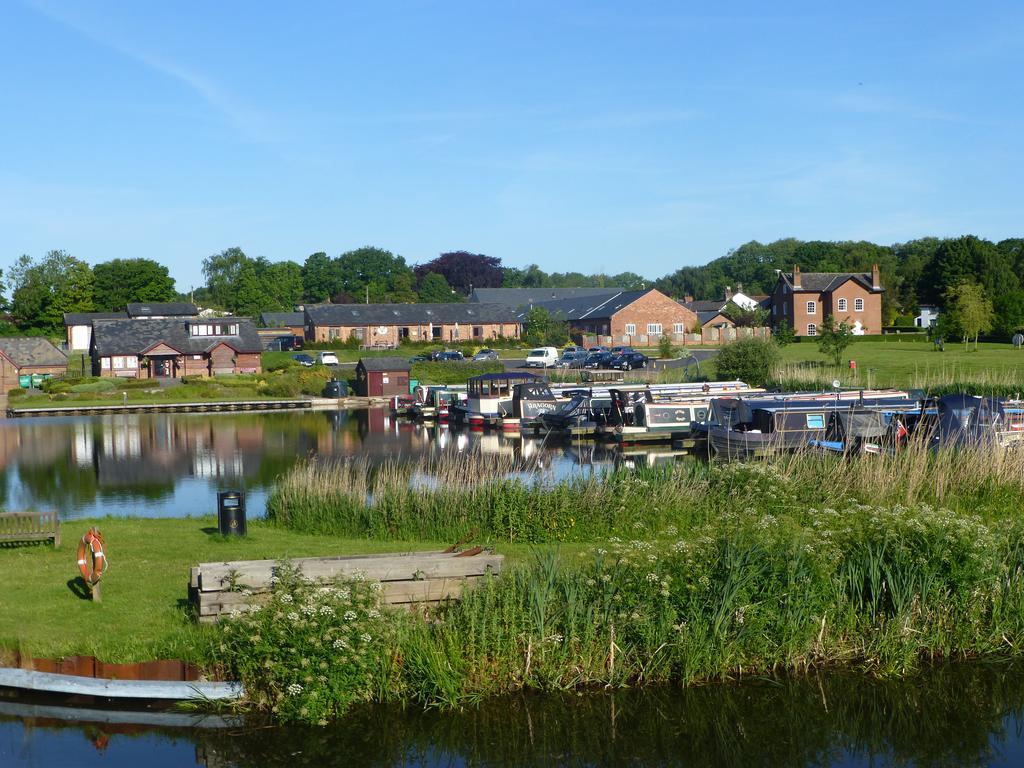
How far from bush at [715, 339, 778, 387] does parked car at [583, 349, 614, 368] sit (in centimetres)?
1666

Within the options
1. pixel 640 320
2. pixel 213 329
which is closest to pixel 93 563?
pixel 213 329

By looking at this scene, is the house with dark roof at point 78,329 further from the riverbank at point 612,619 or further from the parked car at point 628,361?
the riverbank at point 612,619

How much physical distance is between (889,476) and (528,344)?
7677 cm

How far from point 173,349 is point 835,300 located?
5667 centimetres

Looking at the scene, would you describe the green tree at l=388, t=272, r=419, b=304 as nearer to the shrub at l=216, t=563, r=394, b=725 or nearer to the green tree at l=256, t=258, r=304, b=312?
the green tree at l=256, t=258, r=304, b=312

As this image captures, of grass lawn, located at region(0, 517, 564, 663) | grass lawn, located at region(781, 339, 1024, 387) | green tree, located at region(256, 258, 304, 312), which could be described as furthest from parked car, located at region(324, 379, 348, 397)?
green tree, located at region(256, 258, 304, 312)

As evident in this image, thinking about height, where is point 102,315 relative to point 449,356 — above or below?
above

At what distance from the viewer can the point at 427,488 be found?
1836 cm

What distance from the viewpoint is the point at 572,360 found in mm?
75250

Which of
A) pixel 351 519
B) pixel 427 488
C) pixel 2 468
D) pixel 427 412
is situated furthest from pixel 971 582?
pixel 427 412

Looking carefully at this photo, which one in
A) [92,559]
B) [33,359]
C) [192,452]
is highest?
[33,359]

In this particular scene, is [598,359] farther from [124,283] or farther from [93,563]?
[124,283]

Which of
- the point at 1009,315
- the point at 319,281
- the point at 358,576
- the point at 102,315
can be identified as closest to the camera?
the point at 358,576

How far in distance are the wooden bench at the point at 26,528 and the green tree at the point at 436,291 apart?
138 m
